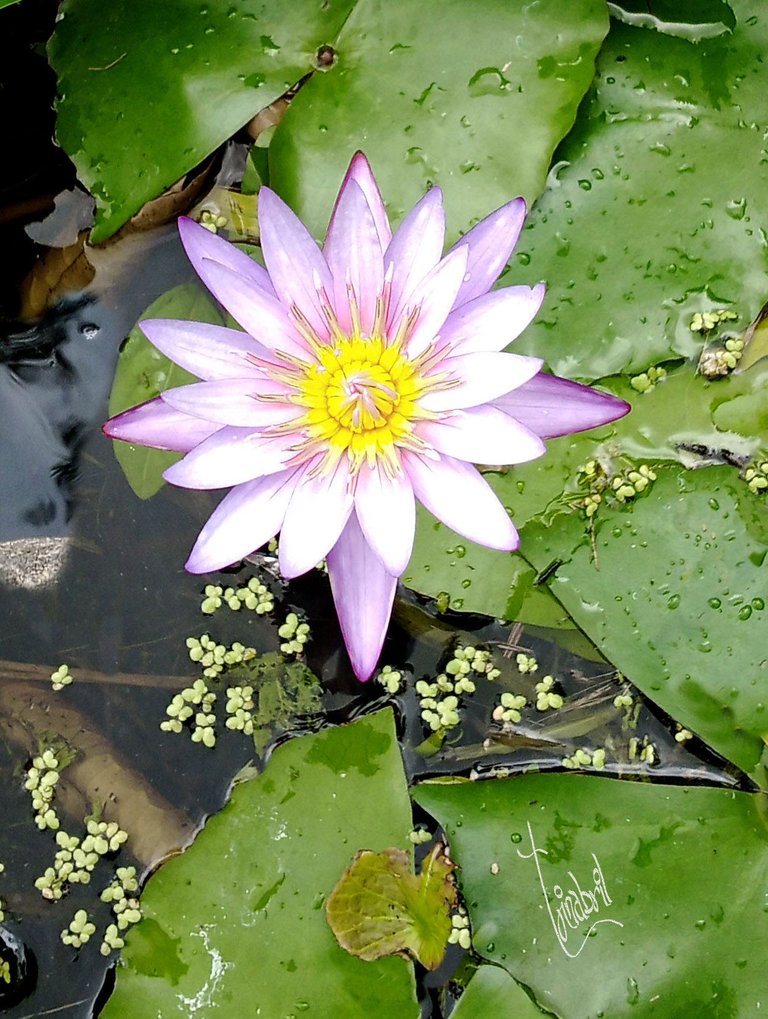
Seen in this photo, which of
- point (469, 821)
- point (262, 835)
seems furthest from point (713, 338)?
point (262, 835)

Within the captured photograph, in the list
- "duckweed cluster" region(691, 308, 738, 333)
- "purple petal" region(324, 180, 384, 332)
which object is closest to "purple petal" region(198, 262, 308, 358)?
→ "purple petal" region(324, 180, 384, 332)

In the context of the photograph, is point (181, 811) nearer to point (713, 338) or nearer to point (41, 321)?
point (41, 321)

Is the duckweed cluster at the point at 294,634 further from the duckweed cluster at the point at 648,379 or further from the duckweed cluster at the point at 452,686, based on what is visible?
the duckweed cluster at the point at 648,379

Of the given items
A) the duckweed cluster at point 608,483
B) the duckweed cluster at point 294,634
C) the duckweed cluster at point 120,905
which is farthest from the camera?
the duckweed cluster at point 294,634

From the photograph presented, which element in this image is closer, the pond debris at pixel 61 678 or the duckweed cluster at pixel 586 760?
the duckweed cluster at pixel 586 760

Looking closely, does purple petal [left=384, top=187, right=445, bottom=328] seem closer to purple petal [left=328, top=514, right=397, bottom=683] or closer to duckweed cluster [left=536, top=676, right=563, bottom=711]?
purple petal [left=328, top=514, right=397, bottom=683]

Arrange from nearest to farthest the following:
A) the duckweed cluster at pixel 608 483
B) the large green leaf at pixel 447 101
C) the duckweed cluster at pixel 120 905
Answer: the large green leaf at pixel 447 101 < the duckweed cluster at pixel 608 483 < the duckweed cluster at pixel 120 905

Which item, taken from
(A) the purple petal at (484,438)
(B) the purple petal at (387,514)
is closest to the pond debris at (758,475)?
(A) the purple petal at (484,438)

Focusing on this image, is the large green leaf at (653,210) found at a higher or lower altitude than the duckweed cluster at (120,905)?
higher
